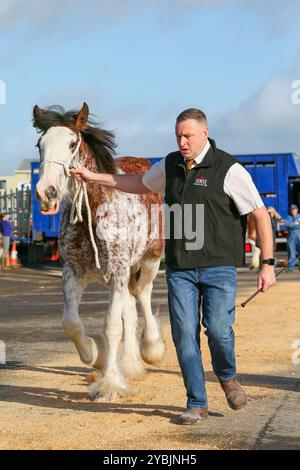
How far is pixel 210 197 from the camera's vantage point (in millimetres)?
7164

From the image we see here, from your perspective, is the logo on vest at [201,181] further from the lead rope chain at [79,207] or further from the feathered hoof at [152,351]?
the feathered hoof at [152,351]

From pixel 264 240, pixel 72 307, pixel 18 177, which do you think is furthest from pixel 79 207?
pixel 18 177

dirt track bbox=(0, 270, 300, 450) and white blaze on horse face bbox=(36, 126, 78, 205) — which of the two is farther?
white blaze on horse face bbox=(36, 126, 78, 205)

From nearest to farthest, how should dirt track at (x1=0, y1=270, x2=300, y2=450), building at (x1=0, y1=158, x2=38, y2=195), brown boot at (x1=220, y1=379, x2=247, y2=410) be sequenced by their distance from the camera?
dirt track at (x1=0, y1=270, x2=300, y2=450)
brown boot at (x1=220, y1=379, x2=247, y2=410)
building at (x1=0, y1=158, x2=38, y2=195)

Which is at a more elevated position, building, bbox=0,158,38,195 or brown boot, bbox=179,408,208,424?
building, bbox=0,158,38,195

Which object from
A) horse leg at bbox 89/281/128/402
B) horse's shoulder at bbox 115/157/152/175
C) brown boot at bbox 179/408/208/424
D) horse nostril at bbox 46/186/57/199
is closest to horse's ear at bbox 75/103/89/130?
horse nostril at bbox 46/186/57/199

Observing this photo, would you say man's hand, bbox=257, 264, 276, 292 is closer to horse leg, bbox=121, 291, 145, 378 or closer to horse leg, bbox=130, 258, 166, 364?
horse leg, bbox=121, 291, 145, 378

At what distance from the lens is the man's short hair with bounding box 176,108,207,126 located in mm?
7180

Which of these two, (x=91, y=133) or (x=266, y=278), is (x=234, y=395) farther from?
(x=91, y=133)

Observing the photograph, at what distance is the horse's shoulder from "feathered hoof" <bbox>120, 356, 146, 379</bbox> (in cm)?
192

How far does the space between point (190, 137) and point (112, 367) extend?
2.39m

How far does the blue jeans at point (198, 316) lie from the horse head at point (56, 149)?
1294mm

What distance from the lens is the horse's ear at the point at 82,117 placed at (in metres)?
8.99

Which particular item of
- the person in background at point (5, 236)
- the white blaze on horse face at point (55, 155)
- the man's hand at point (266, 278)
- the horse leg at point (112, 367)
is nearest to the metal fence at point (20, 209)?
the person in background at point (5, 236)
